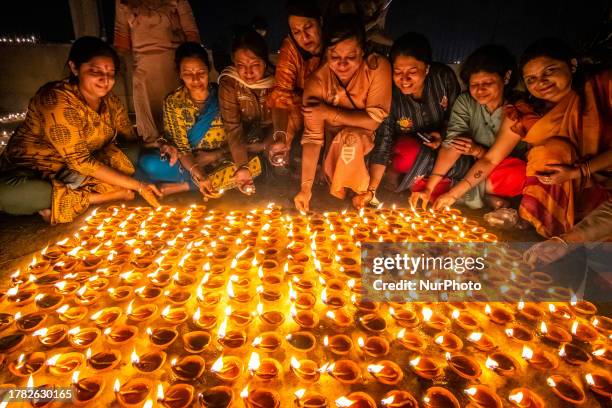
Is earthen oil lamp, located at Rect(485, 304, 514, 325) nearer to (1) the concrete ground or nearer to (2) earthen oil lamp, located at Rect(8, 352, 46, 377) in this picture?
(1) the concrete ground

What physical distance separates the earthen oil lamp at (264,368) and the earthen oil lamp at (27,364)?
1244mm

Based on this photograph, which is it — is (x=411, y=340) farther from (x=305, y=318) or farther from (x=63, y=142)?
(x=63, y=142)

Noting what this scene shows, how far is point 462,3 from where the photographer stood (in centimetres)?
952

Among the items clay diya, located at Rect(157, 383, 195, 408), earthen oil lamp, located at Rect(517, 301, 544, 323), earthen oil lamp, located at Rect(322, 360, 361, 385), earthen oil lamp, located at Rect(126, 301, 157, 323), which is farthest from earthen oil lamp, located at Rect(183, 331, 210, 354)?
earthen oil lamp, located at Rect(517, 301, 544, 323)

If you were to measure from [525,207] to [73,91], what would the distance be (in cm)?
521

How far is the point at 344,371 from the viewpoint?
79.7 inches

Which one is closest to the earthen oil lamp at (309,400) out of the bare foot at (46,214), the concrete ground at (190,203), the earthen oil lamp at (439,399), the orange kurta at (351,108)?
the earthen oil lamp at (439,399)

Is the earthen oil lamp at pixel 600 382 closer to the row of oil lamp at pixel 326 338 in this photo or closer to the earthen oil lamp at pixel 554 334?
the row of oil lamp at pixel 326 338

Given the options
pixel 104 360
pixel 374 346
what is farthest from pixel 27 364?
pixel 374 346

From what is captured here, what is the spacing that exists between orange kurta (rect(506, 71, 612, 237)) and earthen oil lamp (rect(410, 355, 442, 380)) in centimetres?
237

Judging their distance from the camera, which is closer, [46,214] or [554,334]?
[554,334]

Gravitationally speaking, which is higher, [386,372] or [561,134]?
[561,134]

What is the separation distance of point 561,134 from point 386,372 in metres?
3.07

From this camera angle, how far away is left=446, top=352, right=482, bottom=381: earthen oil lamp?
2023 millimetres
